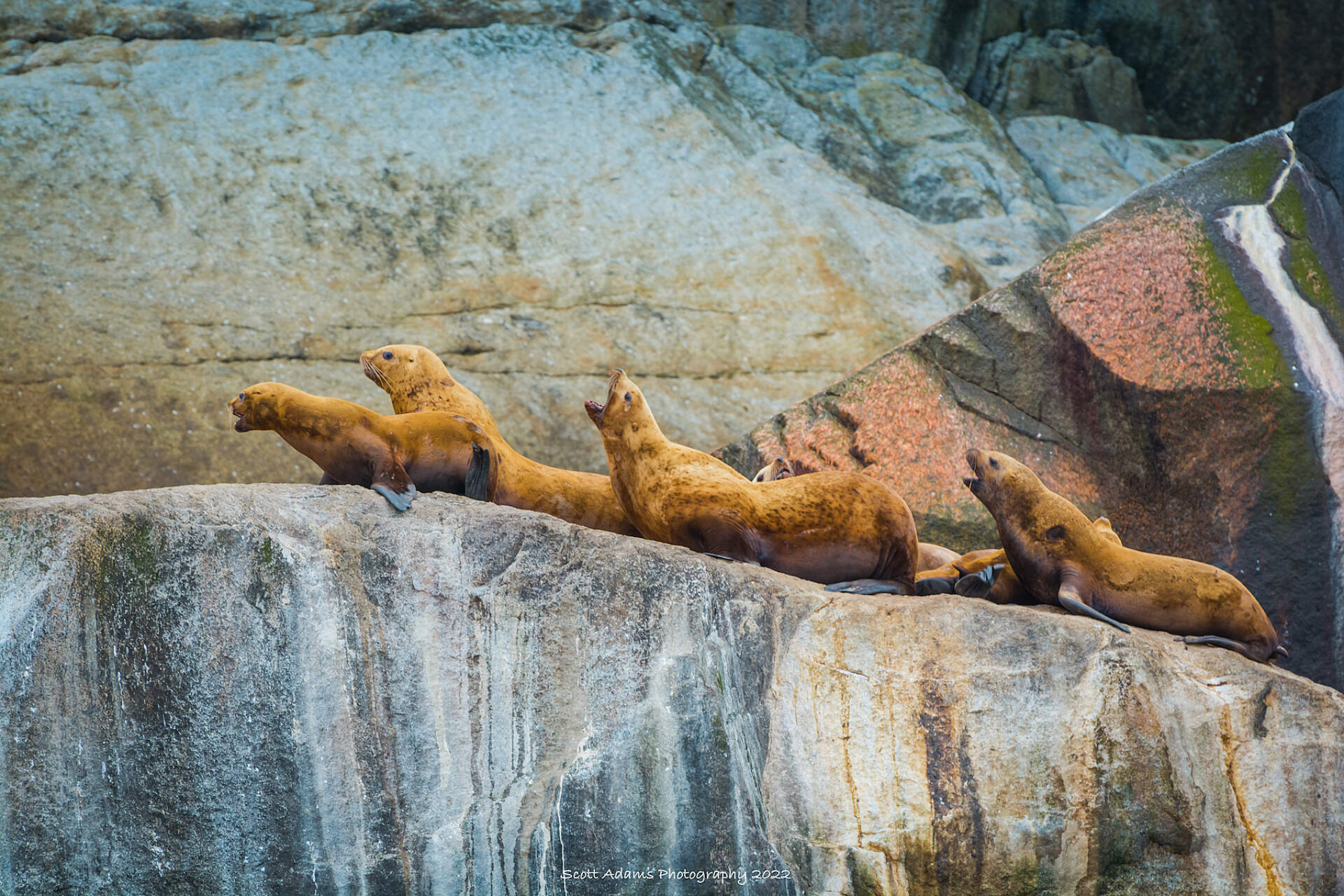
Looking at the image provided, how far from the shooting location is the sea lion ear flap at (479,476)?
4430 millimetres

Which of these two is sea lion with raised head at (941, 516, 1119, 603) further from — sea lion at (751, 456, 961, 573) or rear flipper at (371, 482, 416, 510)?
rear flipper at (371, 482, 416, 510)

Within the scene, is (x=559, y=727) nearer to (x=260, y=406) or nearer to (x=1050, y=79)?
(x=260, y=406)

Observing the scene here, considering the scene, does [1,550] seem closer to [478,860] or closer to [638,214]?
[478,860]

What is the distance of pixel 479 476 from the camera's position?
4453 millimetres

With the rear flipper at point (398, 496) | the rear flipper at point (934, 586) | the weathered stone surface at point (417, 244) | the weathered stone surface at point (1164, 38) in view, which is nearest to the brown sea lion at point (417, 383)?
the rear flipper at point (398, 496)

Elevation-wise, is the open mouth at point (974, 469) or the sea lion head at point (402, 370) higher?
the sea lion head at point (402, 370)

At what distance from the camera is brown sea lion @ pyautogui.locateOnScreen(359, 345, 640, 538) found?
4684 mm

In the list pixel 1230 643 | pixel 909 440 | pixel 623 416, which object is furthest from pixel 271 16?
pixel 1230 643

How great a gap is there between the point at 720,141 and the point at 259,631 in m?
7.30

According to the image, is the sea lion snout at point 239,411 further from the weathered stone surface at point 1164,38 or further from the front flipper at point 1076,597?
the weathered stone surface at point 1164,38

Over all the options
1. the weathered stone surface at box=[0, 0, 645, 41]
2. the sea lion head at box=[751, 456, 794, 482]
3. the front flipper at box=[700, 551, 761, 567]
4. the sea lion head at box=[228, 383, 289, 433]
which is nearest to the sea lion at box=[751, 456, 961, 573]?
the sea lion head at box=[751, 456, 794, 482]

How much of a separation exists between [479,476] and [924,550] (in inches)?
74.5

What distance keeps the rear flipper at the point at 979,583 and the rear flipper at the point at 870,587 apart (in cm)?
31

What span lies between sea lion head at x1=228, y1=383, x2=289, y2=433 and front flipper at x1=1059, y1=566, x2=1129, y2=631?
255 cm
